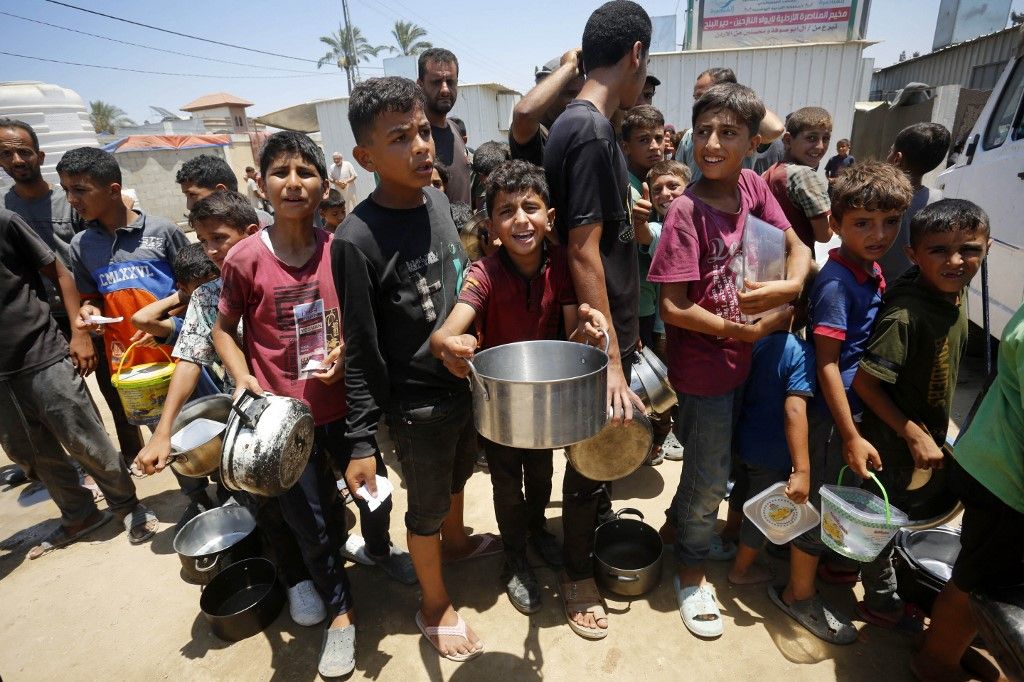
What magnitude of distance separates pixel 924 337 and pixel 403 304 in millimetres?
1944

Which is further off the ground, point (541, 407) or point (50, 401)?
point (541, 407)

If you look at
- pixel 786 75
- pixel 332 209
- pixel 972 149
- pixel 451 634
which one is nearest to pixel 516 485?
pixel 451 634

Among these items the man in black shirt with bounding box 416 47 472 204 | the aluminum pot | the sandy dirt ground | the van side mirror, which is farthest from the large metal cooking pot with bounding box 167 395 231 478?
the van side mirror

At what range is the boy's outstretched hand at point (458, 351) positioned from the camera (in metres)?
1.67

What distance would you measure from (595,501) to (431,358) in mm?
1046

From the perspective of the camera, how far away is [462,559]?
285 centimetres

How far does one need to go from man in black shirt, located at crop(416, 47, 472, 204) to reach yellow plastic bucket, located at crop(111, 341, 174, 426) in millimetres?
2422

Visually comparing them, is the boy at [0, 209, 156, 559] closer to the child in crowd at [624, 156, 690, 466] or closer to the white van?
the child in crowd at [624, 156, 690, 466]

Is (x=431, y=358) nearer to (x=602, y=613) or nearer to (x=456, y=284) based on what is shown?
(x=456, y=284)

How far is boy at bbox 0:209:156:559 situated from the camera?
3029 millimetres

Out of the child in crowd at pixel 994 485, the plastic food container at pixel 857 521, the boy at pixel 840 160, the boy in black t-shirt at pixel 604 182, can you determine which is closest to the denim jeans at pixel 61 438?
the boy in black t-shirt at pixel 604 182

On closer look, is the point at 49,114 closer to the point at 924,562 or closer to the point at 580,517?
the point at 580,517

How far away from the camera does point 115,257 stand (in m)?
3.17

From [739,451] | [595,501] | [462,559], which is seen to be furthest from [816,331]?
[462,559]
